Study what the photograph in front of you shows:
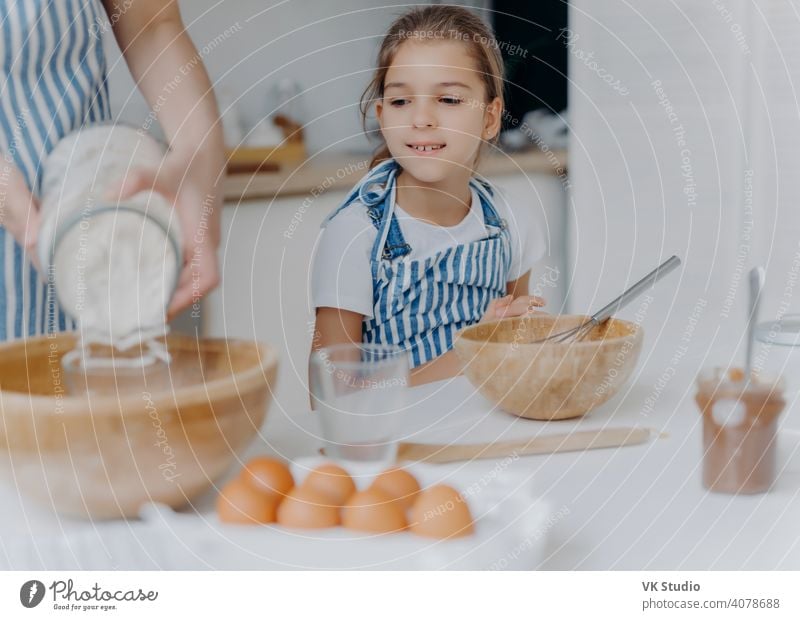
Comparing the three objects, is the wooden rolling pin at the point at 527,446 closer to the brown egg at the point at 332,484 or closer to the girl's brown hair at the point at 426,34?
the brown egg at the point at 332,484

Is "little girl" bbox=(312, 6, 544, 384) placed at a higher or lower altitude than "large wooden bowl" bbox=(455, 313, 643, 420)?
higher

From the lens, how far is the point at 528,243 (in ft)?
1.90

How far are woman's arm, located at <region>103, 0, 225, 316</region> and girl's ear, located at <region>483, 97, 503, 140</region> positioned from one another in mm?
157

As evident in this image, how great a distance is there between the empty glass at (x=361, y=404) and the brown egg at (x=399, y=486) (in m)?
0.04

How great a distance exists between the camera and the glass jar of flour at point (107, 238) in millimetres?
489

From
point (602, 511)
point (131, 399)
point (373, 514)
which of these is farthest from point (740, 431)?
point (131, 399)

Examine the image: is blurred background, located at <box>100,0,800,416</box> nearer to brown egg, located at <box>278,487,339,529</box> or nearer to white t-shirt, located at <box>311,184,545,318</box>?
white t-shirt, located at <box>311,184,545,318</box>

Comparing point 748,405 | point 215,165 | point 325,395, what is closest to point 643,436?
point 748,405

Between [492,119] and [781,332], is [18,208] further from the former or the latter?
[781,332]

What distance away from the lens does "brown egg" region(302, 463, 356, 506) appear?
0.41 m

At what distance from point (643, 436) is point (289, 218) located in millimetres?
236

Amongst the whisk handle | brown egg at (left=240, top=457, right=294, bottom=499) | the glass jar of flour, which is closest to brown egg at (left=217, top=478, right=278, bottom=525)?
brown egg at (left=240, top=457, right=294, bottom=499)
